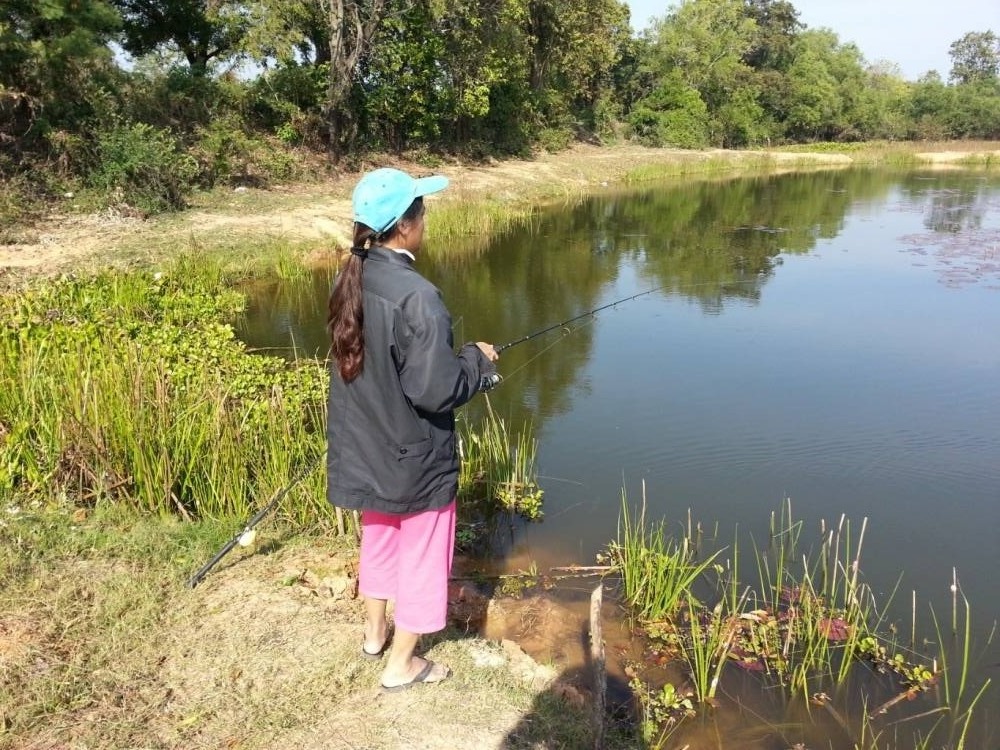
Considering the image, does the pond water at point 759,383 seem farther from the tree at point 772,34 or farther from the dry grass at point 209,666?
the tree at point 772,34

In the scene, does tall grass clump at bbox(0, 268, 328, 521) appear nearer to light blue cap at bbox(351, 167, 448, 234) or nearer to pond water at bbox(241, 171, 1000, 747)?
pond water at bbox(241, 171, 1000, 747)

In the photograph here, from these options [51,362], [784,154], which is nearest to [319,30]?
[51,362]

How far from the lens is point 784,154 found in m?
36.4

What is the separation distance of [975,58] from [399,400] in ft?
276

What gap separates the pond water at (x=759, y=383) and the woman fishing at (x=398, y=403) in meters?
1.65

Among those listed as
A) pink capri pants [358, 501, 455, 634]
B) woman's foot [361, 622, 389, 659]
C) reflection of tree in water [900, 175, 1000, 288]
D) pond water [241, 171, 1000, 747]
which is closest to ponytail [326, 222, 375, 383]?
pink capri pants [358, 501, 455, 634]

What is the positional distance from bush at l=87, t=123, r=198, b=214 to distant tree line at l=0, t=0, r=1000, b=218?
33 millimetres

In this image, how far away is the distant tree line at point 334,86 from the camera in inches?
467

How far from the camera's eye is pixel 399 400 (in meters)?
2.25

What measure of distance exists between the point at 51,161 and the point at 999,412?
13.4 m

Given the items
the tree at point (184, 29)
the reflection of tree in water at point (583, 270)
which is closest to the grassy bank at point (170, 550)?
the reflection of tree in water at point (583, 270)

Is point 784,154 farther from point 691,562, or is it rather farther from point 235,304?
point 691,562

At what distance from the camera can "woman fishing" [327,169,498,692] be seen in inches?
85.1

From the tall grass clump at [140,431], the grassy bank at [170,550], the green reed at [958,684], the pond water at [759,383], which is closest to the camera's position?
the grassy bank at [170,550]
